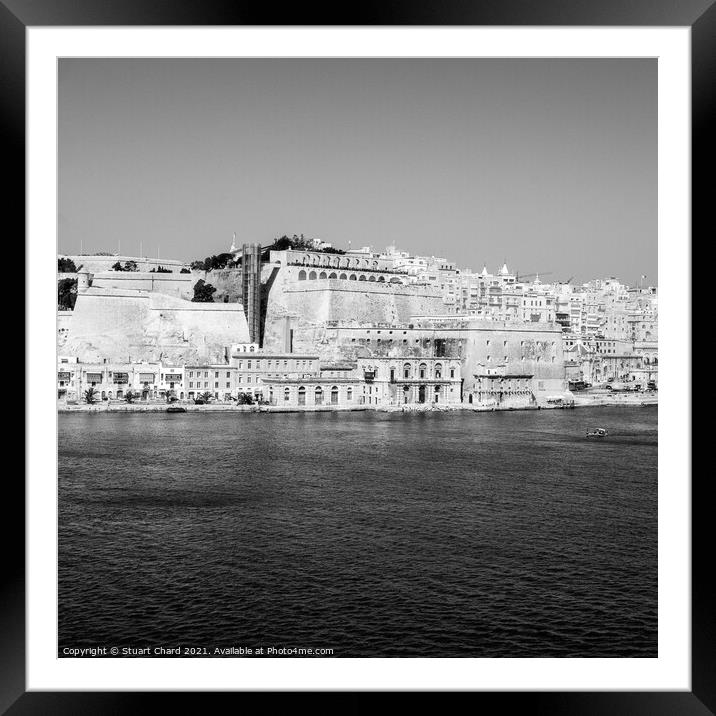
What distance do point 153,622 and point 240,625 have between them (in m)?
0.33

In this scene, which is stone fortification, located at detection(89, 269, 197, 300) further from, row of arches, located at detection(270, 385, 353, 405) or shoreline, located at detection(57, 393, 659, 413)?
row of arches, located at detection(270, 385, 353, 405)

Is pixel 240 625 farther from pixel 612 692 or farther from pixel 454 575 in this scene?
pixel 612 692

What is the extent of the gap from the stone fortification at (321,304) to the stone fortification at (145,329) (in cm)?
97

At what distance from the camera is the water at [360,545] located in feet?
10.8

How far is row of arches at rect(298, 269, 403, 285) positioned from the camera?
14.3 m

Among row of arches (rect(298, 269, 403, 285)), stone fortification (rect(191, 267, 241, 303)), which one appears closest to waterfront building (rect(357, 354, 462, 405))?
row of arches (rect(298, 269, 403, 285))

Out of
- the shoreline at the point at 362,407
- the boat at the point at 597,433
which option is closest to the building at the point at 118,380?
the shoreline at the point at 362,407

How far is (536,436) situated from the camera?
912 centimetres

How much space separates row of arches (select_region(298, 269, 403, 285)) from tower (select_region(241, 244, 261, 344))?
2.61 feet
